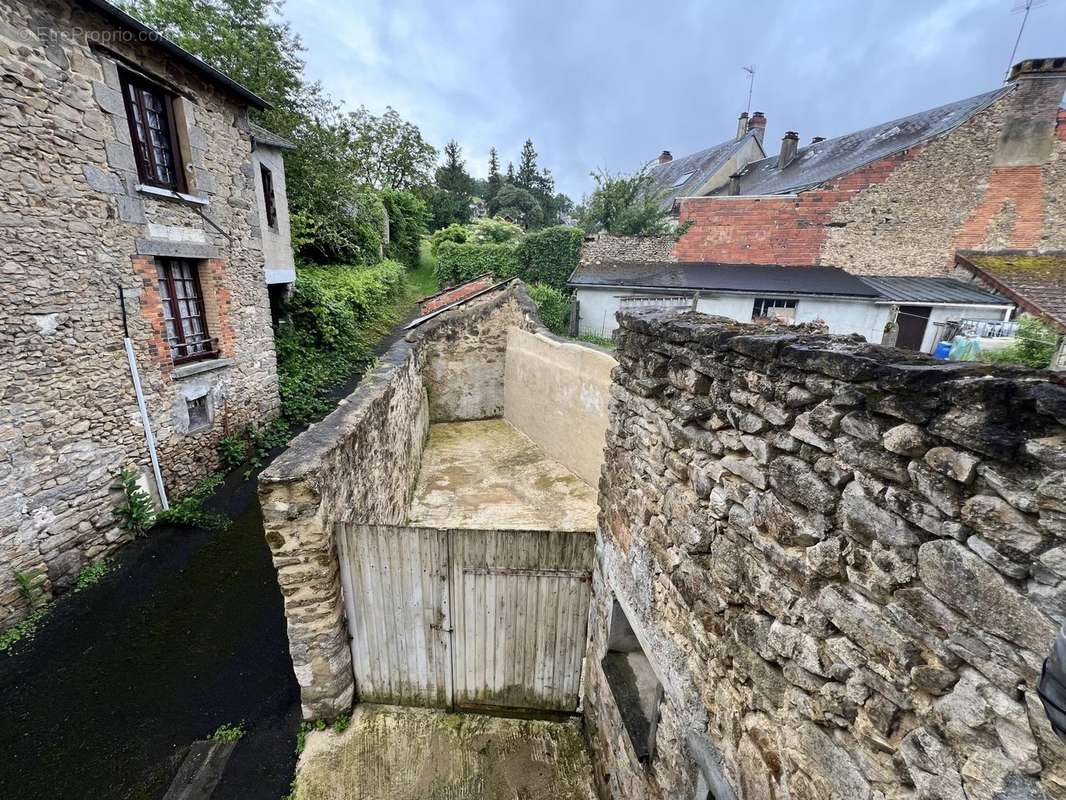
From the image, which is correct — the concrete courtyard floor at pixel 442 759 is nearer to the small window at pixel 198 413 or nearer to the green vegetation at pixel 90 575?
the green vegetation at pixel 90 575

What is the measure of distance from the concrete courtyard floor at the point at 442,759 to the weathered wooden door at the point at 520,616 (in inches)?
9.0

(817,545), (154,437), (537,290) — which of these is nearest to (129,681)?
(154,437)

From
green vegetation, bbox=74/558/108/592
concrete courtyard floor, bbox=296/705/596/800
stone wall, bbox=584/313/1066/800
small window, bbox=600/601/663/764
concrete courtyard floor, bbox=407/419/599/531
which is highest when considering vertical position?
stone wall, bbox=584/313/1066/800

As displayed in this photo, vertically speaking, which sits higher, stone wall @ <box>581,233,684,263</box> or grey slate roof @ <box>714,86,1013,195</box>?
grey slate roof @ <box>714,86,1013,195</box>

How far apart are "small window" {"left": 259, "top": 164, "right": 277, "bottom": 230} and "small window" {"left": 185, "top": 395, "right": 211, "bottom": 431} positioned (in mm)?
5422

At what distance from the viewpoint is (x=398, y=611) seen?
3.78 metres

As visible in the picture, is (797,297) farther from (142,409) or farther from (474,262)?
(142,409)

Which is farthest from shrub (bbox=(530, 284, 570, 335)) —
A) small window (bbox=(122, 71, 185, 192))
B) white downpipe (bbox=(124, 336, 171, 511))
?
white downpipe (bbox=(124, 336, 171, 511))

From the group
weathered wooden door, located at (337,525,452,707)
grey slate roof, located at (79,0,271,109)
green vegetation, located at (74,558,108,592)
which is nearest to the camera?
weathered wooden door, located at (337,525,452,707)

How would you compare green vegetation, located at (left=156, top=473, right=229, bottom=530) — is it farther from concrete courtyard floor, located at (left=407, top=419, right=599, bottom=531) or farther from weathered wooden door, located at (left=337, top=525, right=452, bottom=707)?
weathered wooden door, located at (left=337, top=525, right=452, bottom=707)

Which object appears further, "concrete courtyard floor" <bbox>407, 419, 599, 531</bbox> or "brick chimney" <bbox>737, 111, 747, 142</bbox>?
"brick chimney" <bbox>737, 111, 747, 142</bbox>

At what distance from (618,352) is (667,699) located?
6.90 ft

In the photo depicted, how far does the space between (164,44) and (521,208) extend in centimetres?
3136

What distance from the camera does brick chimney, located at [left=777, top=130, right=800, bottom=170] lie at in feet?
64.7
